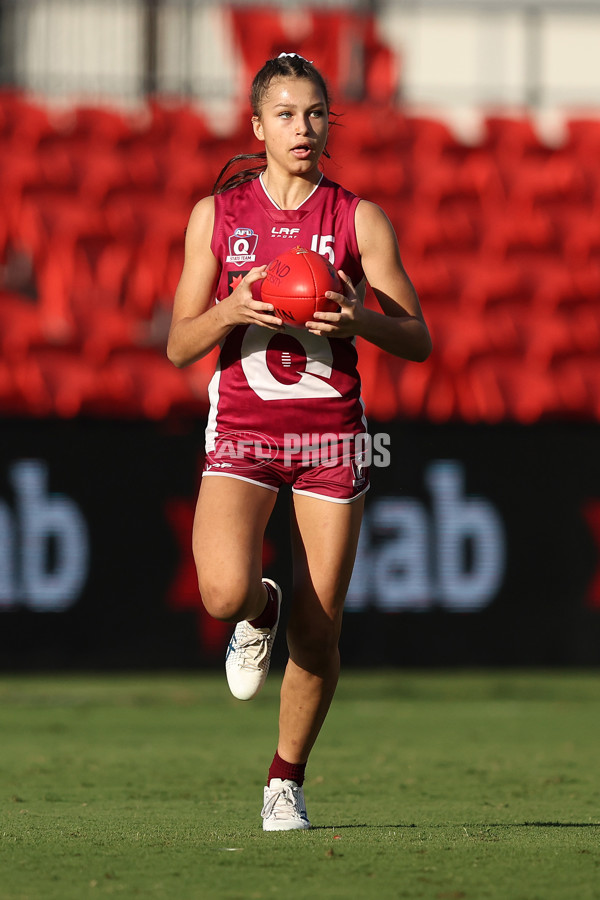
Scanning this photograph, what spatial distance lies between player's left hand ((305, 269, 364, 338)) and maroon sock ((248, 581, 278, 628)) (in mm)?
884

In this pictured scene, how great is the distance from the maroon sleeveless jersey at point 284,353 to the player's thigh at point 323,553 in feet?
0.77

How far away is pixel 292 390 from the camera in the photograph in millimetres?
4141

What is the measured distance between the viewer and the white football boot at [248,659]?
4191 millimetres

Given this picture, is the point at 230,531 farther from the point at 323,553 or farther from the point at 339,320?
the point at 339,320

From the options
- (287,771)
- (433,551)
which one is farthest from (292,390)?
(433,551)

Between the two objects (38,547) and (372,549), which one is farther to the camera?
(372,549)

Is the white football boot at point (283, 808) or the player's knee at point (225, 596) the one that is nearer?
the player's knee at point (225, 596)

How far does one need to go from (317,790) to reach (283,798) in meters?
1.21

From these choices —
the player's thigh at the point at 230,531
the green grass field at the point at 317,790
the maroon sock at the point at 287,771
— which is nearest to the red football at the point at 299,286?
the player's thigh at the point at 230,531

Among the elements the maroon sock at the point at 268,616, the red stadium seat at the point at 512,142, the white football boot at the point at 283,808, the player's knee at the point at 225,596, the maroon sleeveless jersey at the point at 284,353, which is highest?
the red stadium seat at the point at 512,142

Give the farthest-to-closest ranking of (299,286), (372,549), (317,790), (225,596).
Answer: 1. (372,549)
2. (317,790)
3. (225,596)
4. (299,286)

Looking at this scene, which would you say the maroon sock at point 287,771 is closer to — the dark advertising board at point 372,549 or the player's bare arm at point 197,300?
the player's bare arm at point 197,300

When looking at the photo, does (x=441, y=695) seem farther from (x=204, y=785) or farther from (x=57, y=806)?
(x=57, y=806)

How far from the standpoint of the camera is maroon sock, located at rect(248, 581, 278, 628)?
4227mm
